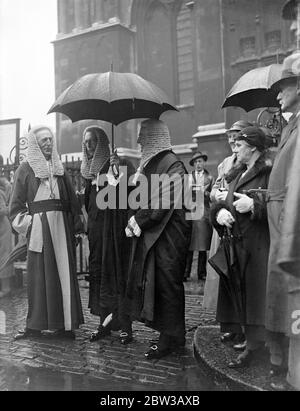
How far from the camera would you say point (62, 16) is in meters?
14.1

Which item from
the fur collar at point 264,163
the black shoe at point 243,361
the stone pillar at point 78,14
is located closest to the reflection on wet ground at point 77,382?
the black shoe at point 243,361

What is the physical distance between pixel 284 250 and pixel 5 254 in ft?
17.2

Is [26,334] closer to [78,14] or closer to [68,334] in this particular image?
[68,334]

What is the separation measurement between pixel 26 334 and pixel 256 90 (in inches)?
137

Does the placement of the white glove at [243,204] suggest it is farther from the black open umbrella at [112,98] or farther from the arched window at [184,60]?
the arched window at [184,60]

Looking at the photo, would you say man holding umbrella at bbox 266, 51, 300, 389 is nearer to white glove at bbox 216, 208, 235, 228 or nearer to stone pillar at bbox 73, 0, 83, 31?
white glove at bbox 216, 208, 235, 228

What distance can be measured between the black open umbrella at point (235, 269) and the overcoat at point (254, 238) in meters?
0.03

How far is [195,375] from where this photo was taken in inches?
139

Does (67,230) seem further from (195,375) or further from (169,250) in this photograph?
(195,375)

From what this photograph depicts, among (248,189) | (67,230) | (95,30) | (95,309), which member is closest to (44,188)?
(67,230)

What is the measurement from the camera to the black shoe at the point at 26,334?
181 inches

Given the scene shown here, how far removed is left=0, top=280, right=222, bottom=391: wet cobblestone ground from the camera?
3352mm

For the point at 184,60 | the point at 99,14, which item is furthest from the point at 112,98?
the point at 99,14

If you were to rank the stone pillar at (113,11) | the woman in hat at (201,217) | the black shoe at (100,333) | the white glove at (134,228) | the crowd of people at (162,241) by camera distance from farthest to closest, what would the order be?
the stone pillar at (113,11) → the woman in hat at (201,217) → the black shoe at (100,333) → the white glove at (134,228) → the crowd of people at (162,241)
